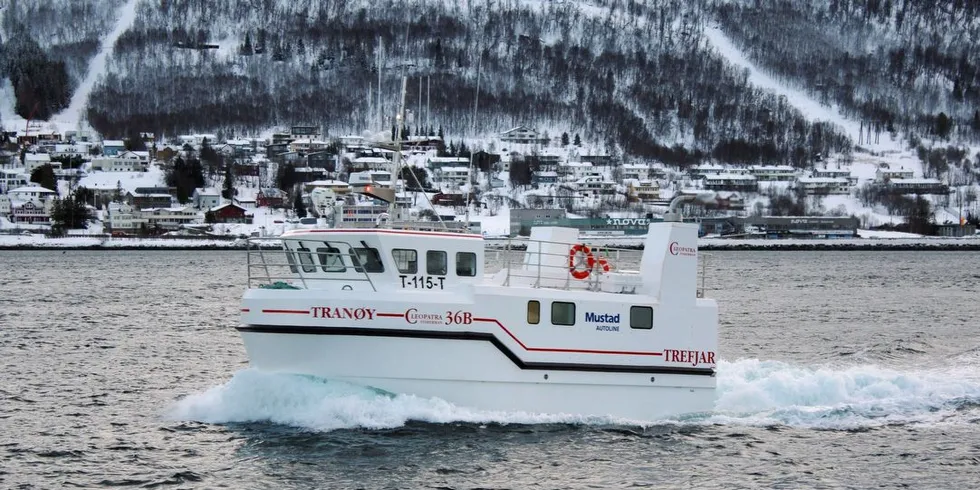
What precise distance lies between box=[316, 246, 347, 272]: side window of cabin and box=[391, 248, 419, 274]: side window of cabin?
2.86 ft

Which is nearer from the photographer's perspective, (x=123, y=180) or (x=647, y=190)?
(x=123, y=180)

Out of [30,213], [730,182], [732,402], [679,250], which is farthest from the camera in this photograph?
[730,182]

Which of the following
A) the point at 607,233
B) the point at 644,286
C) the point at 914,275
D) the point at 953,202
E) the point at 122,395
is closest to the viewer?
the point at 644,286

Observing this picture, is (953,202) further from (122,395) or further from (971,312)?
(122,395)

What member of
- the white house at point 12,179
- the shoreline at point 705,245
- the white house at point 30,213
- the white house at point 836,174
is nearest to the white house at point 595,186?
the white house at point 836,174

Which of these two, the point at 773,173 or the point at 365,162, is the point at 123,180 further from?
the point at 773,173

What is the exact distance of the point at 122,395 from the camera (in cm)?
2014

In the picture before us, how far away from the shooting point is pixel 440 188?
143 m

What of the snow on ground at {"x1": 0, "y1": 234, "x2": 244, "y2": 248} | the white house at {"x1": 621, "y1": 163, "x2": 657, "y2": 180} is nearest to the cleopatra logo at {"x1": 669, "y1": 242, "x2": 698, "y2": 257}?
the snow on ground at {"x1": 0, "y1": 234, "x2": 244, "y2": 248}

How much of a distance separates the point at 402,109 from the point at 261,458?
6.14m

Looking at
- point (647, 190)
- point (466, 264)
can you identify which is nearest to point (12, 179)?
point (647, 190)

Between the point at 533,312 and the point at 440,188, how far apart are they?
127496 mm

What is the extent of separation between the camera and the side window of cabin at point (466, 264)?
53.7 ft

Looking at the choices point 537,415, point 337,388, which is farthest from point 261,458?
point 537,415
